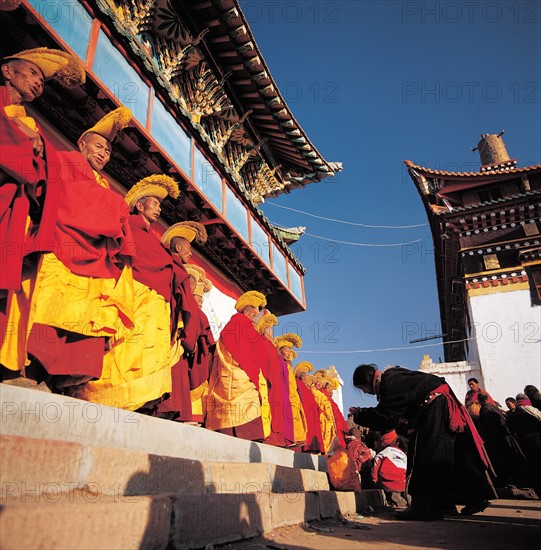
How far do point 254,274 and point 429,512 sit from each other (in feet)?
20.8

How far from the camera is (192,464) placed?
203 centimetres

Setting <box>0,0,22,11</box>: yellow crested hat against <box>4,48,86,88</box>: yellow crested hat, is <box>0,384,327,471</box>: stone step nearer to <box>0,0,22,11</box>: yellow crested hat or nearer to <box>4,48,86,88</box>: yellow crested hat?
<box>4,48,86,88</box>: yellow crested hat

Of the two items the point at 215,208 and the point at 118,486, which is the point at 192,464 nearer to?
the point at 118,486

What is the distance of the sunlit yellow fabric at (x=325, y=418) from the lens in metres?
7.66

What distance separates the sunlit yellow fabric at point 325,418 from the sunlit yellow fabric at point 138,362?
5385mm

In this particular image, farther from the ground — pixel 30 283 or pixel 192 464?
pixel 30 283

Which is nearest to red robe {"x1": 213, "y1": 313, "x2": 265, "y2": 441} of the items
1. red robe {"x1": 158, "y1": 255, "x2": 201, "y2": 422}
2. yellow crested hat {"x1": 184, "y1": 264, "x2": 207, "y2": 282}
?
yellow crested hat {"x1": 184, "y1": 264, "x2": 207, "y2": 282}

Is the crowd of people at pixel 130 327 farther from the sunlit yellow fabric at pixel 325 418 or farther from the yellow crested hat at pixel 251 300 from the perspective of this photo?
the sunlit yellow fabric at pixel 325 418

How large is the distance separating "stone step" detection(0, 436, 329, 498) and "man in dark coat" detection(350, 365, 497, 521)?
63.2 inches

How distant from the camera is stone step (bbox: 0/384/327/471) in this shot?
1.50 metres

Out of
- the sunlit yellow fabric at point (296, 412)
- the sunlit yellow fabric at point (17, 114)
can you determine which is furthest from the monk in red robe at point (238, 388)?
the sunlit yellow fabric at point (17, 114)

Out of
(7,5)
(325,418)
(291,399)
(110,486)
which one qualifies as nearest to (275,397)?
(291,399)

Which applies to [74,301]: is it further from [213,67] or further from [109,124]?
[213,67]

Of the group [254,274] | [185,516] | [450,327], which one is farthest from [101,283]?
[450,327]
